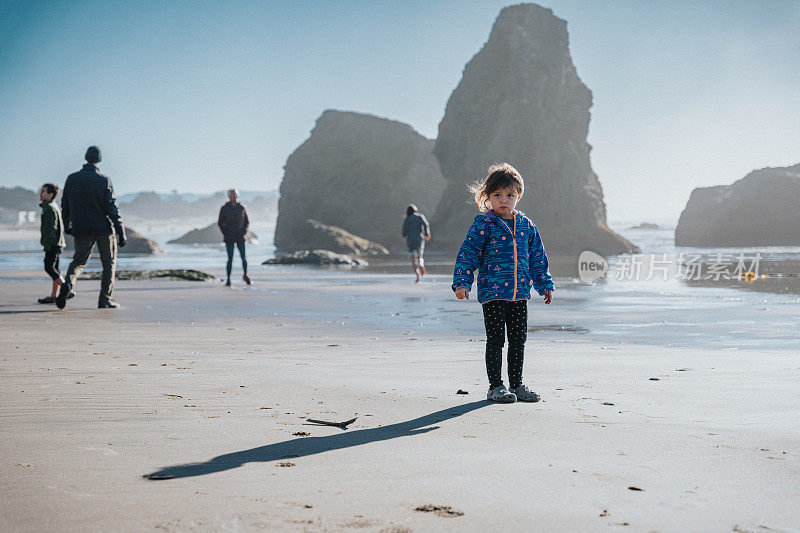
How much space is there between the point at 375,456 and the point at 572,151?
7606 centimetres

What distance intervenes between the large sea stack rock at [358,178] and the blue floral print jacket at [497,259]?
97631 millimetres

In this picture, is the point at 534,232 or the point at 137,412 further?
the point at 534,232

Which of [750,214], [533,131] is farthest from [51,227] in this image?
[750,214]

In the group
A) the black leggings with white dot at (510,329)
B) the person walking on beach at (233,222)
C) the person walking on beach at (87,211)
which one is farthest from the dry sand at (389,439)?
the person walking on beach at (233,222)

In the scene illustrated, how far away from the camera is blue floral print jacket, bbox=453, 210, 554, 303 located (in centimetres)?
457

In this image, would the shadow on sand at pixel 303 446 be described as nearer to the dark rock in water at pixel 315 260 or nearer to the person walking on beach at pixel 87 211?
the person walking on beach at pixel 87 211

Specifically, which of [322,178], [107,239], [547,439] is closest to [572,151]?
[322,178]

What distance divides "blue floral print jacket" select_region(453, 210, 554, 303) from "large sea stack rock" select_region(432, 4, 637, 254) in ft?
219

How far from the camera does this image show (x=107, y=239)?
10.3 m

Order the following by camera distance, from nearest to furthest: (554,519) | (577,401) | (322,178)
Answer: (554,519) < (577,401) < (322,178)

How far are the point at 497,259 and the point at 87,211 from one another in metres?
7.48

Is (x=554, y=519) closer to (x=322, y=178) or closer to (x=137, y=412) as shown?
(x=137, y=412)

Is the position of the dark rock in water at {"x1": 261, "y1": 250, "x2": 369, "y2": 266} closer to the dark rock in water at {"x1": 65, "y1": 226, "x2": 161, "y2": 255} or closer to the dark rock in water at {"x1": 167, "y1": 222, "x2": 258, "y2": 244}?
the dark rock in water at {"x1": 65, "y1": 226, "x2": 161, "y2": 255}

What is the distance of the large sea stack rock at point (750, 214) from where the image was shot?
236ft
